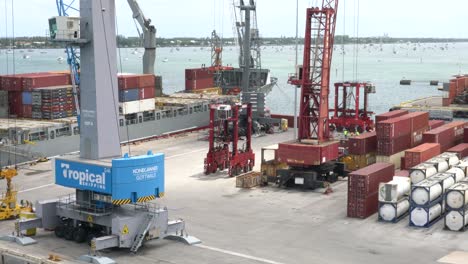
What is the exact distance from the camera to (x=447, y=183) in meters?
34.1

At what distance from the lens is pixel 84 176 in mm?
28719

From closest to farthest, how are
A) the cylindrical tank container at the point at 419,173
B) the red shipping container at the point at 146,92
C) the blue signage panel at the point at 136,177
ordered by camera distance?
the blue signage panel at the point at 136,177 < the cylindrical tank container at the point at 419,173 < the red shipping container at the point at 146,92

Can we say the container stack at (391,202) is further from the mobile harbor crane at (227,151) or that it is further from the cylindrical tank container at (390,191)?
the mobile harbor crane at (227,151)

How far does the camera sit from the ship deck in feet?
91.3

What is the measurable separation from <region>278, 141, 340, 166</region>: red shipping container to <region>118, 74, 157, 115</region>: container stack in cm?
2363

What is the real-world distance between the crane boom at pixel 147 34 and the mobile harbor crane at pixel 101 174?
42364 mm

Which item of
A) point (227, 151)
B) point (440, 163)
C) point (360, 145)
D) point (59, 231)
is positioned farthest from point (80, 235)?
point (360, 145)

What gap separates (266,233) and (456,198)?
333 inches

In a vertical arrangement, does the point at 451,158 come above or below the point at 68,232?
above

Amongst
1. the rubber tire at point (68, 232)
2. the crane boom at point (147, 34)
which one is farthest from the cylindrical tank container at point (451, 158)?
the crane boom at point (147, 34)

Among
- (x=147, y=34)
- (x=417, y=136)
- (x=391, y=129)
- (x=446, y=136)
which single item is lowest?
(x=417, y=136)

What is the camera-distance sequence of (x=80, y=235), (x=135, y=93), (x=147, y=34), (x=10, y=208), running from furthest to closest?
(x=147, y=34) < (x=135, y=93) < (x=10, y=208) < (x=80, y=235)

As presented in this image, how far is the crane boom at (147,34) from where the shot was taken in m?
71.9

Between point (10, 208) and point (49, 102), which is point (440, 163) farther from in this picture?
point (49, 102)
